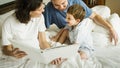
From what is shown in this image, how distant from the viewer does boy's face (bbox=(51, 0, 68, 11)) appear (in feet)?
5.42

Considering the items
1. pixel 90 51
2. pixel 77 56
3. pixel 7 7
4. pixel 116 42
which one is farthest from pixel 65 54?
pixel 7 7

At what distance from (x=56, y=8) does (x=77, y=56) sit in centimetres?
49

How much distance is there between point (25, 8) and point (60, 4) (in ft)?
1.09

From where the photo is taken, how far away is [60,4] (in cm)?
167

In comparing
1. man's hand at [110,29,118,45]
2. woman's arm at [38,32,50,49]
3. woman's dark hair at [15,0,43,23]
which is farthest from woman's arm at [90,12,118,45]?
woman's dark hair at [15,0,43,23]

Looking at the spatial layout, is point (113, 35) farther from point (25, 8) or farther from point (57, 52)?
point (25, 8)

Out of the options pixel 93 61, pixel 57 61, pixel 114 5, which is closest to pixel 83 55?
pixel 93 61

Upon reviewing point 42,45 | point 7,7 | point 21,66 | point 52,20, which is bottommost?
point 21,66

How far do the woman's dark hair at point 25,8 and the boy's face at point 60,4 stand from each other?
9.5 inches

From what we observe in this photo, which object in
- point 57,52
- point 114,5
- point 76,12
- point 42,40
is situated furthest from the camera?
point 114,5

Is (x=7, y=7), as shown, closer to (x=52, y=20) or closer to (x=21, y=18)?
(x=52, y=20)

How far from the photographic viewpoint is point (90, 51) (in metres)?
1.54

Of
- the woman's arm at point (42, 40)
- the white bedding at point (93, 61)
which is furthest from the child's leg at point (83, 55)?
the woman's arm at point (42, 40)

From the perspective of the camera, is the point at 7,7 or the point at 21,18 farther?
the point at 7,7
